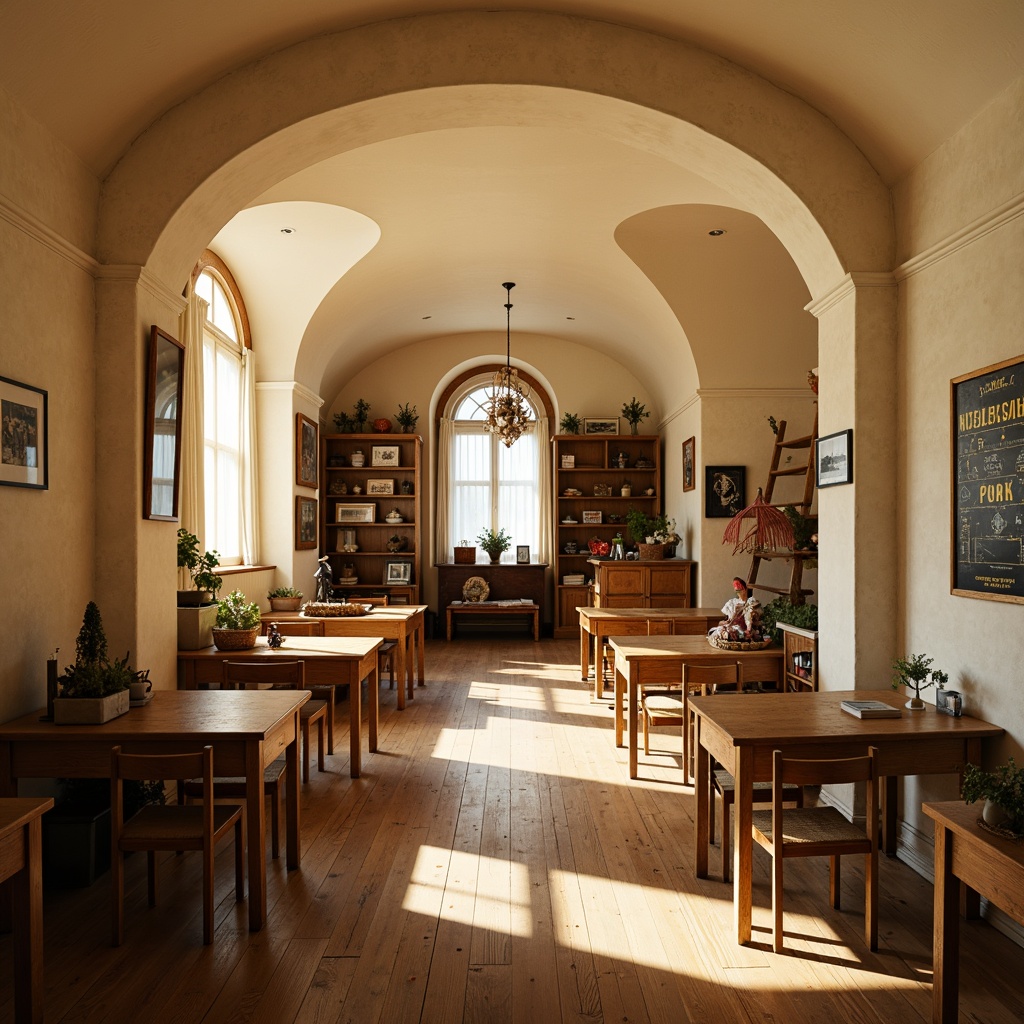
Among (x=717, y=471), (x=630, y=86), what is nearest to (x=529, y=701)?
(x=717, y=471)

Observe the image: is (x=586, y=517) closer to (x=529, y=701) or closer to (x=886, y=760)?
(x=529, y=701)

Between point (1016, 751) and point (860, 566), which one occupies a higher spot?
point (860, 566)

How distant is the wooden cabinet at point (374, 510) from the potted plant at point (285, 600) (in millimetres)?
3184

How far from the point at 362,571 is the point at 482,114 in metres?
7.97

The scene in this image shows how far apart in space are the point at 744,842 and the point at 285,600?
552cm

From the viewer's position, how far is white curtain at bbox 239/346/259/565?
8164mm

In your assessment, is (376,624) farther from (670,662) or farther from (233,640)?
(670,662)

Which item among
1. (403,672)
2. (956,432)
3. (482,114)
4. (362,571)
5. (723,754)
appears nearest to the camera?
(723,754)

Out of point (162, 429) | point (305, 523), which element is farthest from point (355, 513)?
point (162, 429)

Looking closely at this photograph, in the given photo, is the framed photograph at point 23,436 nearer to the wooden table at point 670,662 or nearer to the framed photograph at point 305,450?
the wooden table at point 670,662

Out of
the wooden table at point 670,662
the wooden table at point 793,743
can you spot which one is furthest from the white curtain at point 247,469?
the wooden table at point 793,743

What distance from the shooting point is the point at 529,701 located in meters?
7.61

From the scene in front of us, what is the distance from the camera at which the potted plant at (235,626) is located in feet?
17.8

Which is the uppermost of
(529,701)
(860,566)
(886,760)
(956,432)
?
(956,432)
